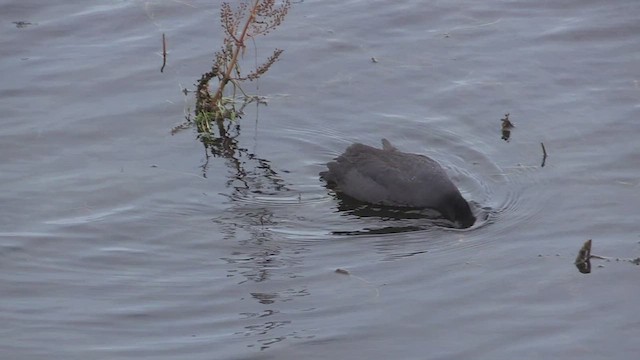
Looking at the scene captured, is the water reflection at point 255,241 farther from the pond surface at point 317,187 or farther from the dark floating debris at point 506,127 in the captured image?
the dark floating debris at point 506,127

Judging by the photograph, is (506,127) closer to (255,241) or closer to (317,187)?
(317,187)

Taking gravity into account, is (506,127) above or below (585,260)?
above

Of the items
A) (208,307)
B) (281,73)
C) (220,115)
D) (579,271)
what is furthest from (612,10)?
(208,307)

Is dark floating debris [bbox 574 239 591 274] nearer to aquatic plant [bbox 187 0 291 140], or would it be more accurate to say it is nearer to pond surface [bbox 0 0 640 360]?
pond surface [bbox 0 0 640 360]

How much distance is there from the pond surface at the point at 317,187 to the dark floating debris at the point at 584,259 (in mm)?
84

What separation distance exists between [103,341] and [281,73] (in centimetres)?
448

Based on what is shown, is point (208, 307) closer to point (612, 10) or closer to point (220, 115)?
point (220, 115)

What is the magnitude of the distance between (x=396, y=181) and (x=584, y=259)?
162 cm

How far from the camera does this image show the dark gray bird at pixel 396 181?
8414mm

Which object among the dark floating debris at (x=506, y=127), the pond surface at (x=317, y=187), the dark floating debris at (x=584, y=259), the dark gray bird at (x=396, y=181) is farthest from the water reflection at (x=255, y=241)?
the dark floating debris at (x=506, y=127)

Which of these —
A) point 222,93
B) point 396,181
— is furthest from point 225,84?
point 396,181

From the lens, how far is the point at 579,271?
7.53 meters

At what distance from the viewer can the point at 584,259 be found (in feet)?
24.9

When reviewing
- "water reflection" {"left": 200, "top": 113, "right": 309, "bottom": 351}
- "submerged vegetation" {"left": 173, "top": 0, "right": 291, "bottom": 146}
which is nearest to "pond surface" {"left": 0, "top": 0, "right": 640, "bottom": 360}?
"water reflection" {"left": 200, "top": 113, "right": 309, "bottom": 351}
